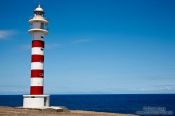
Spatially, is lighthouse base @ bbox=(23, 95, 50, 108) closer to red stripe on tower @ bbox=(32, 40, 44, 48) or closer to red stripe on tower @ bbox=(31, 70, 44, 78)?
red stripe on tower @ bbox=(31, 70, 44, 78)

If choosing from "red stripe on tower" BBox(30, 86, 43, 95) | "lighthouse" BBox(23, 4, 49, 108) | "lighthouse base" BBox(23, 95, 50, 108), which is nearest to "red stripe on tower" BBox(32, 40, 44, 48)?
"lighthouse" BBox(23, 4, 49, 108)

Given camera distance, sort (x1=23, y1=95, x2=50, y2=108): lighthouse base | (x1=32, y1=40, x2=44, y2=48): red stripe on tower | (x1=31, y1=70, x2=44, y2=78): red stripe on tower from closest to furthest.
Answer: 1. (x1=23, y1=95, x2=50, y2=108): lighthouse base
2. (x1=31, y1=70, x2=44, y2=78): red stripe on tower
3. (x1=32, y1=40, x2=44, y2=48): red stripe on tower

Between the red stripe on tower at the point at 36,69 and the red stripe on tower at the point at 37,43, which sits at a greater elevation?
the red stripe on tower at the point at 37,43

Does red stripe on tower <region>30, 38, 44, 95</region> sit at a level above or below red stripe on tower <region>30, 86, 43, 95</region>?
above

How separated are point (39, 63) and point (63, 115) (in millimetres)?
5899

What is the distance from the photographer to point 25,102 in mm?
21656

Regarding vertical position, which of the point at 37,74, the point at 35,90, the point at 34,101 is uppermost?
the point at 37,74

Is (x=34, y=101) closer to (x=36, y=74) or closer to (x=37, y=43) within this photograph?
(x=36, y=74)

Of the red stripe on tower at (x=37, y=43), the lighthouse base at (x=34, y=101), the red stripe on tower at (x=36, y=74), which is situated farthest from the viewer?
the red stripe on tower at (x=37, y=43)

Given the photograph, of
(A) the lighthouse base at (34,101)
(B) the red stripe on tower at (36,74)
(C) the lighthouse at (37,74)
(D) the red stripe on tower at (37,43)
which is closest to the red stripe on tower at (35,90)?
(C) the lighthouse at (37,74)

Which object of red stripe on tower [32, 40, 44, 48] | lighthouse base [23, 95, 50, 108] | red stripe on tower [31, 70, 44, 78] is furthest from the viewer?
red stripe on tower [32, 40, 44, 48]

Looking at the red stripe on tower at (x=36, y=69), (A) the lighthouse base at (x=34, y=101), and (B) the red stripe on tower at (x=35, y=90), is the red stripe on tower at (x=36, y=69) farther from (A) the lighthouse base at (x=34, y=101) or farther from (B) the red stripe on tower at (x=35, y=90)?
(A) the lighthouse base at (x=34, y=101)

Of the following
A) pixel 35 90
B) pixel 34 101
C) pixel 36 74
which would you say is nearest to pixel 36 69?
pixel 36 74

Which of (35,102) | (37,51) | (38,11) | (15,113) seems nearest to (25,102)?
(35,102)
